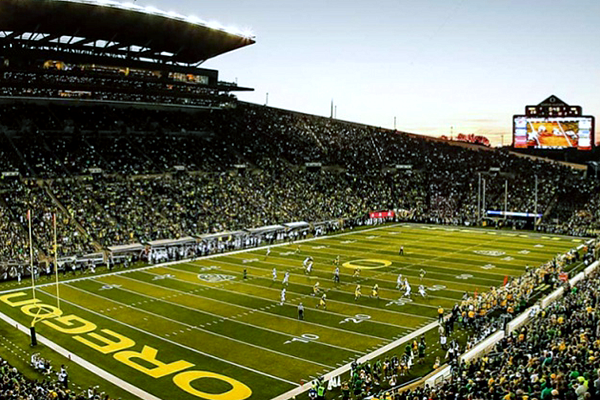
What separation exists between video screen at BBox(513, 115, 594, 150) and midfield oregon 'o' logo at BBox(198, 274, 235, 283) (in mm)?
46131

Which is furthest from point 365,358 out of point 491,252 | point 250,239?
point 250,239

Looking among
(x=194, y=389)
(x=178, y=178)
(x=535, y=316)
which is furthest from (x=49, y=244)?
(x=535, y=316)

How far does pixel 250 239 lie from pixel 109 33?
2512 centimetres

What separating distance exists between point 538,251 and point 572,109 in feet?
111

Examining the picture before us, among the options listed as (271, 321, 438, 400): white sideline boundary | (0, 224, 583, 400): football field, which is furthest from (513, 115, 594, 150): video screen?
(271, 321, 438, 400): white sideline boundary

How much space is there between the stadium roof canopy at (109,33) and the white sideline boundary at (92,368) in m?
31.6

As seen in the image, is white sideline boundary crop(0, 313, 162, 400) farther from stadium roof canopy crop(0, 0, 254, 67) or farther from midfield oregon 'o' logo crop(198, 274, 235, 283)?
stadium roof canopy crop(0, 0, 254, 67)

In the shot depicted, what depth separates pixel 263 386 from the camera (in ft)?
61.3

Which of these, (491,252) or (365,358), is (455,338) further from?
(491,252)

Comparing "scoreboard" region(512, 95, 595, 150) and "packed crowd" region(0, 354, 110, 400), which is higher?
"scoreboard" region(512, 95, 595, 150)

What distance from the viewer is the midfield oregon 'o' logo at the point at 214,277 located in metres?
33.5

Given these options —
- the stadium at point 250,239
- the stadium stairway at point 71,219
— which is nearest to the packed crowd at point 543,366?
the stadium at point 250,239

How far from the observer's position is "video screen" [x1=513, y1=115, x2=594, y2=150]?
210 feet

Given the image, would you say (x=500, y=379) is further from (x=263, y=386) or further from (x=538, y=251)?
(x=538, y=251)
